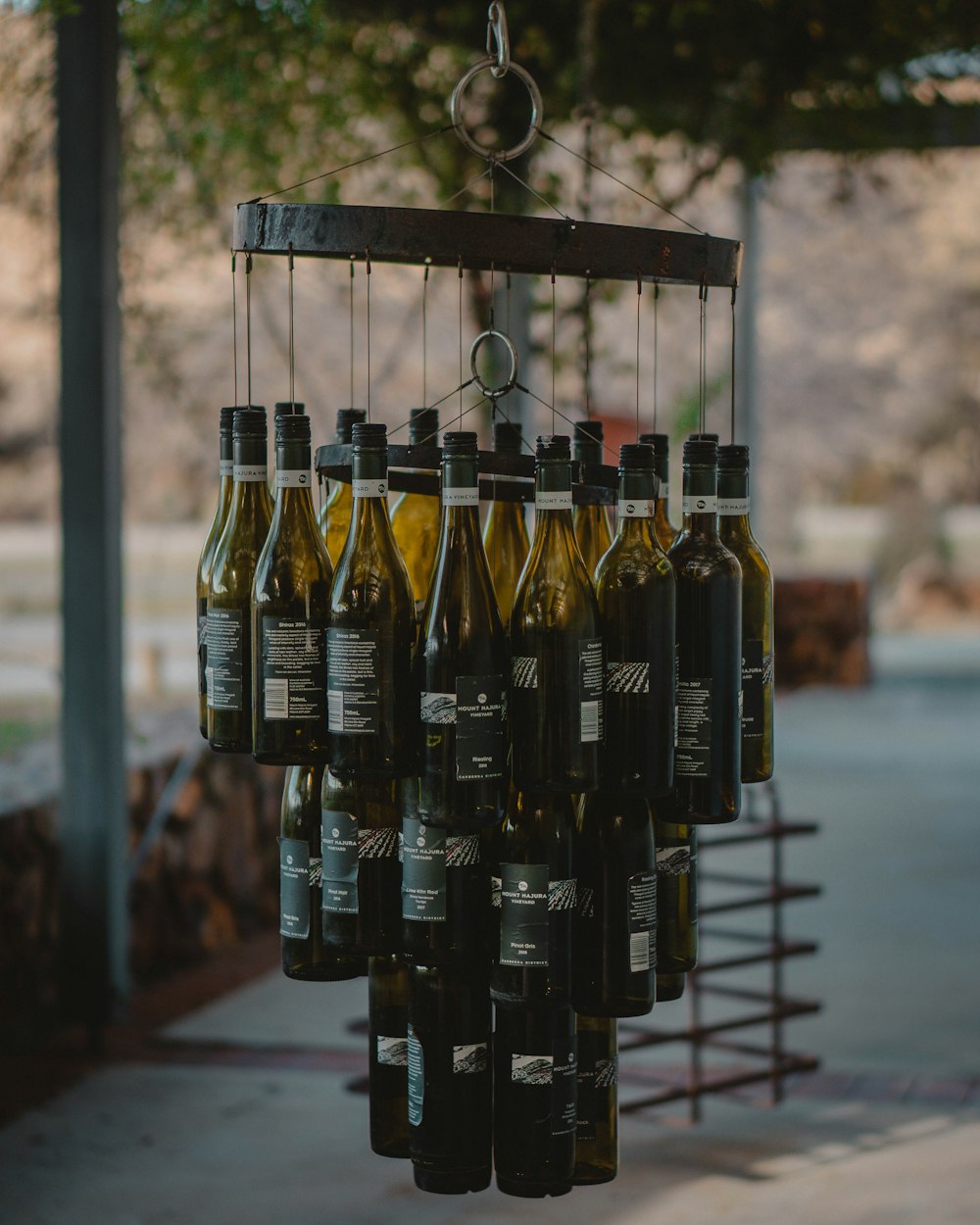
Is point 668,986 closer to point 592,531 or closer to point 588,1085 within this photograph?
point 588,1085

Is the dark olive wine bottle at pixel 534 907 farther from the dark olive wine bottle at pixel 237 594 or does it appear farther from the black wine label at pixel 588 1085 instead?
the dark olive wine bottle at pixel 237 594

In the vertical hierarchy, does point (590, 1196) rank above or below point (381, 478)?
below

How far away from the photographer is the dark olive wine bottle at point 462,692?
58.1 inches

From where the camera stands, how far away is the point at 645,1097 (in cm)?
344

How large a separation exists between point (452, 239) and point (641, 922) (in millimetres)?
678

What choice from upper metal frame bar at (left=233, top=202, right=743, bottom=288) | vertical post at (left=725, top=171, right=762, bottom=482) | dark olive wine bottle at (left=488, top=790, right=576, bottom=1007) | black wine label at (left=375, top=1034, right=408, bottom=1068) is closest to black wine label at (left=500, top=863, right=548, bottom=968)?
dark olive wine bottle at (left=488, top=790, right=576, bottom=1007)

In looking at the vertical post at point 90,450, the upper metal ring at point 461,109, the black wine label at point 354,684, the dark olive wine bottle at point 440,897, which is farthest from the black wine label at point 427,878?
the vertical post at point 90,450

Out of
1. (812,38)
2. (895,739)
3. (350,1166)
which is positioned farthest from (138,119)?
(895,739)

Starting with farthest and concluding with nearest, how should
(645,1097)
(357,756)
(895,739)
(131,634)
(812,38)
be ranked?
(895,739)
(131,634)
(812,38)
(645,1097)
(357,756)

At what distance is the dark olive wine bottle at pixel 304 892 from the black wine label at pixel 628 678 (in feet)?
1.04

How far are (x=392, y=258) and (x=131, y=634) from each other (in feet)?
20.8

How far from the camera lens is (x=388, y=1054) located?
66.2 inches

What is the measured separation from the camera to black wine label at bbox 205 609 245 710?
1614mm

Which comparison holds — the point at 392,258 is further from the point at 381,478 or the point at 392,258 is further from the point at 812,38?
the point at 812,38
